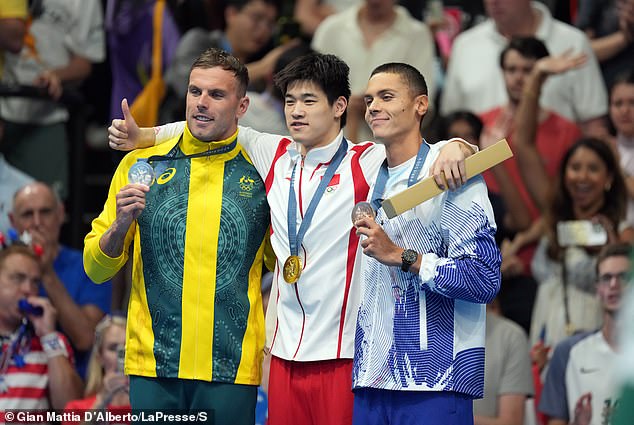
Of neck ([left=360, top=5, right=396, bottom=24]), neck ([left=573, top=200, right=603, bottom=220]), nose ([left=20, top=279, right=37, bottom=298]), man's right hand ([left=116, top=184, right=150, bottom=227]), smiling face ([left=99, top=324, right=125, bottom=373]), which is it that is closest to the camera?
man's right hand ([left=116, top=184, right=150, bottom=227])

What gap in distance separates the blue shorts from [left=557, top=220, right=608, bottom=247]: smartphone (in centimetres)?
294

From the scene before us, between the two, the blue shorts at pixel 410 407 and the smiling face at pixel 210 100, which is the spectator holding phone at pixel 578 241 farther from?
the smiling face at pixel 210 100

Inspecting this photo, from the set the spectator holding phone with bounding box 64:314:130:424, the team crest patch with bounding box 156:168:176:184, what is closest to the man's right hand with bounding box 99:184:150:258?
the team crest patch with bounding box 156:168:176:184

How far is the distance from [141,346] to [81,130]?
369 centimetres

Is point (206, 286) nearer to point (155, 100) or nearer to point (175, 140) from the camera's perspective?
point (175, 140)

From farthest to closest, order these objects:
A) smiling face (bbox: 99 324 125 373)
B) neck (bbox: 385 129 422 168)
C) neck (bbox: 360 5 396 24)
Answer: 1. neck (bbox: 360 5 396 24)
2. smiling face (bbox: 99 324 125 373)
3. neck (bbox: 385 129 422 168)

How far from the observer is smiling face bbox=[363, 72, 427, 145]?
208 inches

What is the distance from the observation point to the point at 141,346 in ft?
17.9

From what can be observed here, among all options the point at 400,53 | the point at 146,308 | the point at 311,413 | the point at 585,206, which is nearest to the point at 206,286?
the point at 146,308

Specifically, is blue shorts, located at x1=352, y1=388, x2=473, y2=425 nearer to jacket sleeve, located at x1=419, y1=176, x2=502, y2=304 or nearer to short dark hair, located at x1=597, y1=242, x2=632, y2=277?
jacket sleeve, located at x1=419, y1=176, x2=502, y2=304

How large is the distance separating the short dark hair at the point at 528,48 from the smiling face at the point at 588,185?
3.25 ft

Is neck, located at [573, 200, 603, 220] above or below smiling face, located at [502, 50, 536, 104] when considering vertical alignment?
below

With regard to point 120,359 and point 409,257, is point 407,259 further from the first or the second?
point 120,359

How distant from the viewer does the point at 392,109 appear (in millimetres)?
5289
